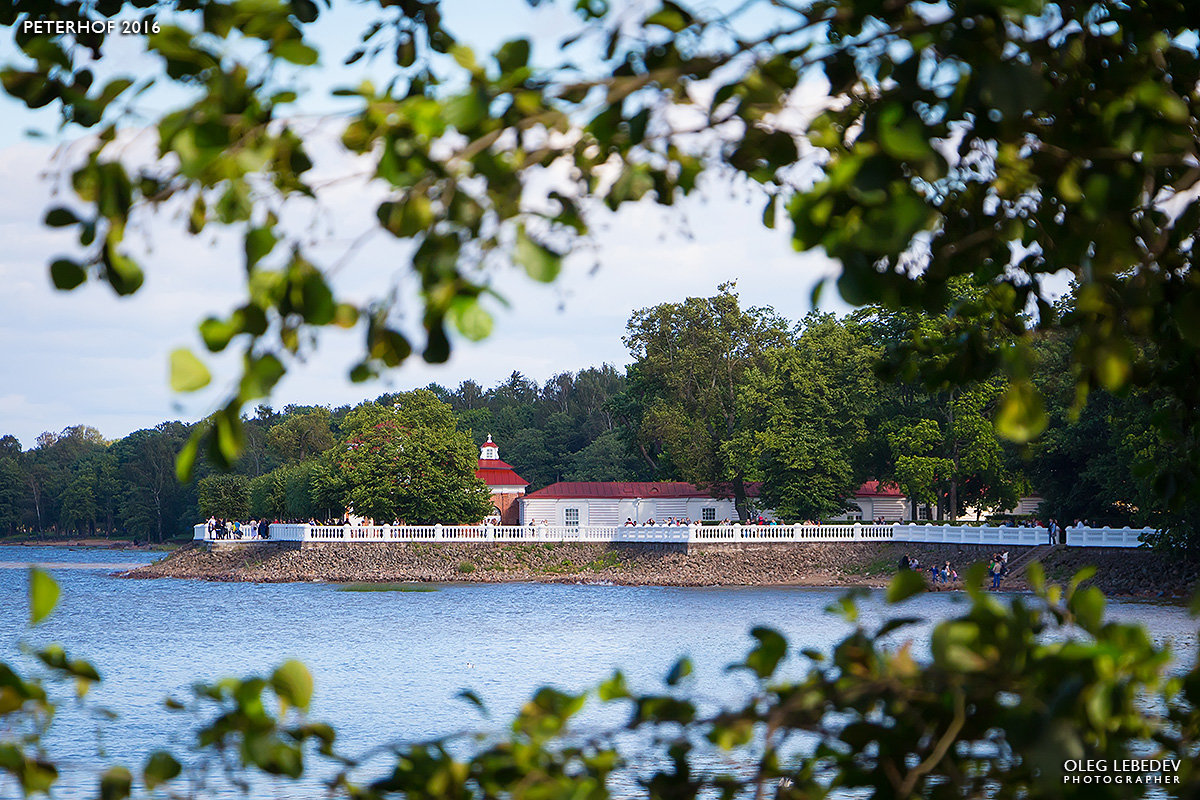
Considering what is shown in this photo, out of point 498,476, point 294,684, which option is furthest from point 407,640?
point 498,476

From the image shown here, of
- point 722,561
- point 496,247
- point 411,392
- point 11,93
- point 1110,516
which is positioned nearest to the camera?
point 496,247

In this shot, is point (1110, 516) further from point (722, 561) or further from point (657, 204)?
point (657, 204)

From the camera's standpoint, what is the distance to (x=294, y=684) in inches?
79.8

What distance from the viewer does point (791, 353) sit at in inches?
1943

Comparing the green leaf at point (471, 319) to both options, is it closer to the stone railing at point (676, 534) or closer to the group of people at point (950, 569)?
the group of people at point (950, 569)

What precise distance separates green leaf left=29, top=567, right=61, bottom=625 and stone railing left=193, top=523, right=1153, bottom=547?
4309 centimetres

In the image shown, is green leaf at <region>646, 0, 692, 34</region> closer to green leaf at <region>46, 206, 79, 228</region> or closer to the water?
green leaf at <region>46, 206, 79, 228</region>

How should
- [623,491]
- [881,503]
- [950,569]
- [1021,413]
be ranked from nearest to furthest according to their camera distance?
[1021,413] < [950,569] < [881,503] < [623,491]

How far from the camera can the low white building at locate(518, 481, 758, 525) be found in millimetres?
58812

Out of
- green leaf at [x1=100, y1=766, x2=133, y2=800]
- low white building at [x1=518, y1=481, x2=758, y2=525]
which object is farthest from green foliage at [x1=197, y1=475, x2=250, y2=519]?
green leaf at [x1=100, y1=766, x2=133, y2=800]

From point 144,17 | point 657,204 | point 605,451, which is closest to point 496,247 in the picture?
point 657,204

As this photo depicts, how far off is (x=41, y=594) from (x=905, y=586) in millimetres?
1385

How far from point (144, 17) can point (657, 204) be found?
2.01 m

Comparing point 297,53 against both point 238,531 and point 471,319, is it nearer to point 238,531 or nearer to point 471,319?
point 471,319
